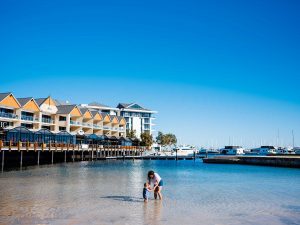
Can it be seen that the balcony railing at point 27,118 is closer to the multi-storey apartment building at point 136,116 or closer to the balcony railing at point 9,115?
the balcony railing at point 9,115

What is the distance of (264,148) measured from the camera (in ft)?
508

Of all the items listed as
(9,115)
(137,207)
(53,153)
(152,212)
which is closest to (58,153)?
(53,153)

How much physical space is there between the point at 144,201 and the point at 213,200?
4.52m

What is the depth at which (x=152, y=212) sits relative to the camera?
16.7 metres

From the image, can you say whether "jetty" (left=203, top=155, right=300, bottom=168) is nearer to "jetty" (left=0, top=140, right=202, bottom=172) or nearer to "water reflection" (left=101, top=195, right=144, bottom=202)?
"jetty" (left=0, top=140, right=202, bottom=172)

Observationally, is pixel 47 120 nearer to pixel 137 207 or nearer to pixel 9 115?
pixel 9 115

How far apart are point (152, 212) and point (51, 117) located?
2765 inches

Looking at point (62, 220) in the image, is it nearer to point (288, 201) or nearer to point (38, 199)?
point (38, 199)

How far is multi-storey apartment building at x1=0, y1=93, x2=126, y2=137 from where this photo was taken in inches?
2637

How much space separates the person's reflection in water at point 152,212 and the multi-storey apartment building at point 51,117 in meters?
47.4

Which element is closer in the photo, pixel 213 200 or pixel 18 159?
pixel 213 200

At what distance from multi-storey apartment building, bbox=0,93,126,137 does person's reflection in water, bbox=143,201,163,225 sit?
47.4 meters

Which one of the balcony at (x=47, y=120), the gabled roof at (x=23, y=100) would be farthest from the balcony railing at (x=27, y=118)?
the balcony at (x=47, y=120)

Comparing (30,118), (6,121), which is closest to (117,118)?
(30,118)
